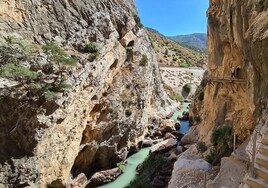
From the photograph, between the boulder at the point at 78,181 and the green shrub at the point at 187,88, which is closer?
the boulder at the point at 78,181

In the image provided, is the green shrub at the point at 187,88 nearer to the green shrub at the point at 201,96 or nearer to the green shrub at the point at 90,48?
the green shrub at the point at 201,96

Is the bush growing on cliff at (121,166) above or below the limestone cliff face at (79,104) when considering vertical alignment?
below

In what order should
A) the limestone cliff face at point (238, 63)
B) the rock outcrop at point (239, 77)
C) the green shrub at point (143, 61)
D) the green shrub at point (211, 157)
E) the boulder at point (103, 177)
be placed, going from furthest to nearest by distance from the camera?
1. the green shrub at point (143, 61)
2. the boulder at point (103, 177)
3. the green shrub at point (211, 157)
4. the limestone cliff face at point (238, 63)
5. the rock outcrop at point (239, 77)

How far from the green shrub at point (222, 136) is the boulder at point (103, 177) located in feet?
35.1

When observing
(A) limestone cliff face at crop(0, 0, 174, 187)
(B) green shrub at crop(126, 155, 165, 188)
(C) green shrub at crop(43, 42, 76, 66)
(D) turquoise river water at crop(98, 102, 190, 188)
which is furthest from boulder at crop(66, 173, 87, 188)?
(C) green shrub at crop(43, 42, 76, 66)

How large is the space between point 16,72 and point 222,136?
14.6 m

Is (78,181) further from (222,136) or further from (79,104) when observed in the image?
(222,136)

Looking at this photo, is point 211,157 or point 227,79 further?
point 227,79

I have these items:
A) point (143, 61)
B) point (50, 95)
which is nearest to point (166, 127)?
point (143, 61)

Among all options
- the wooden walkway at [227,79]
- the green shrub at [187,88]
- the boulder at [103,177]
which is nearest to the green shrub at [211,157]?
the wooden walkway at [227,79]

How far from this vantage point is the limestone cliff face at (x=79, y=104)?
1870 cm

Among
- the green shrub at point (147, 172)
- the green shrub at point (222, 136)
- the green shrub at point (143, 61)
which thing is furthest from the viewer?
the green shrub at point (143, 61)

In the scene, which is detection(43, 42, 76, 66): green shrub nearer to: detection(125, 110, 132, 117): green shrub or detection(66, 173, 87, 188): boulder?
detection(66, 173, 87, 188): boulder

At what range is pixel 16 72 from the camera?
1862 cm
